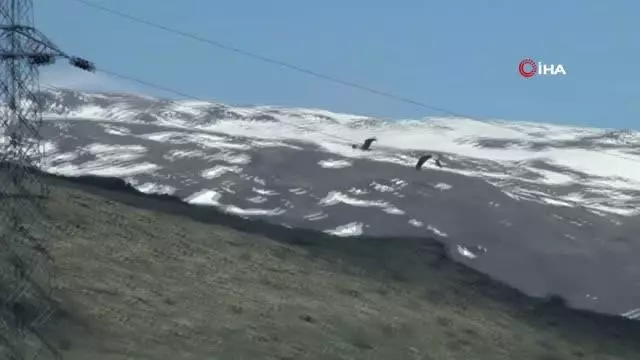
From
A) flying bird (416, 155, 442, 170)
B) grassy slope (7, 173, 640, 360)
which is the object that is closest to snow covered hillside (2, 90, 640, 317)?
flying bird (416, 155, 442, 170)

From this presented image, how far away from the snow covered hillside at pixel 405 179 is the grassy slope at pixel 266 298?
0.97 m

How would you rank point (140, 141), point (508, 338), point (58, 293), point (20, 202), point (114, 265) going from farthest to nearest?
point (140, 141) → point (508, 338) → point (114, 265) → point (58, 293) → point (20, 202)

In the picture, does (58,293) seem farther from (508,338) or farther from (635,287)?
(635,287)

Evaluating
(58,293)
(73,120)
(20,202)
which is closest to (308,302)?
(58,293)

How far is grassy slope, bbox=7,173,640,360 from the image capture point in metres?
37.3

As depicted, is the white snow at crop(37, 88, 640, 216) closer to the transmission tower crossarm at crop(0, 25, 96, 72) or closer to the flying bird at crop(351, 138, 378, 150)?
the flying bird at crop(351, 138, 378, 150)

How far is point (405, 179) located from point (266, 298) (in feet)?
39.3

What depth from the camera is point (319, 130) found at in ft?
207

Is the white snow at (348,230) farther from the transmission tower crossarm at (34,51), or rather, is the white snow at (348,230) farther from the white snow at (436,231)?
the transmission tower crossarm at (34,51)

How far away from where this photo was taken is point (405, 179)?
53.2m

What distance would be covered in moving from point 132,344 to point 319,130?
28.9 metres

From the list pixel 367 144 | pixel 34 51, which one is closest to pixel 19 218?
pixel 34 51

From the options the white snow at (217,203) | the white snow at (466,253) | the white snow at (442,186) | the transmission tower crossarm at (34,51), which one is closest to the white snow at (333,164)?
the white snow at (217,203)

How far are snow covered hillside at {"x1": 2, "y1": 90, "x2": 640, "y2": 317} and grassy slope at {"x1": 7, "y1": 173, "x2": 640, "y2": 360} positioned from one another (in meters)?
0.97
